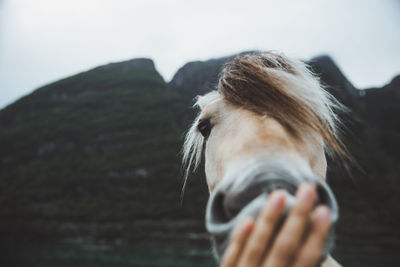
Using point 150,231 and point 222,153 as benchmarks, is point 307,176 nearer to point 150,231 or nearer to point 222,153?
point 222,153

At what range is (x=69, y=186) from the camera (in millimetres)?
46625

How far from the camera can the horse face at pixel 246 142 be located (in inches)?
34.3

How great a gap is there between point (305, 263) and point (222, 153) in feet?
2.42

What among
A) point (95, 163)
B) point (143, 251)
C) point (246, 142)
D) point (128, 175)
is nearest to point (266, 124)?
point (246, 142)

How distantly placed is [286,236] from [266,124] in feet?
1.88

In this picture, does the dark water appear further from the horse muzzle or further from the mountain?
the horse muzzle

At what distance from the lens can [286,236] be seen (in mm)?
516

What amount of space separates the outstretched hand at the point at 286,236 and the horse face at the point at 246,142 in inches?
11.0

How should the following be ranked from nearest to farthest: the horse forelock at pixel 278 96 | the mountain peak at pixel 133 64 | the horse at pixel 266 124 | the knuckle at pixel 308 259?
1. the knuckle at pixel 308 259
2. the horse at pixel 266 124
3. the horse forelock at pixel 278 96
4. the mountain peak at pixel 133 64

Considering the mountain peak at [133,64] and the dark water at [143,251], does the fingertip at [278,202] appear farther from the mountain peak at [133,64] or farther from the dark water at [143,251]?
the mountain peak at [133,64]

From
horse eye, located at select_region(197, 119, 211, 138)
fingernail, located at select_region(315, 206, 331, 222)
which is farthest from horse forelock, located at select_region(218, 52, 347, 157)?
fingernail, located at select_region(315, 206, 331, 222)

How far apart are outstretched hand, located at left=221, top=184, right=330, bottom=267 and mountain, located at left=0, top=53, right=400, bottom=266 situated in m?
20.0

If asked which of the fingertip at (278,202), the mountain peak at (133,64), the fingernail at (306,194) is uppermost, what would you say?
the fingernail at (306,194)

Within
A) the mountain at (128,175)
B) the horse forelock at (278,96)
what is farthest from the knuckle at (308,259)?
the mountain at (128,175)
